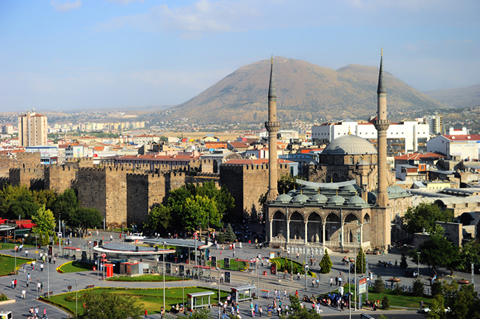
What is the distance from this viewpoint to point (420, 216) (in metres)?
57.6

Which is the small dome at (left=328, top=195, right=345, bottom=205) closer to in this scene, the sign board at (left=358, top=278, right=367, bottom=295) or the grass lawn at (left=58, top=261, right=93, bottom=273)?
the sign board at (left=358, top=278, right=367, bottom=295)

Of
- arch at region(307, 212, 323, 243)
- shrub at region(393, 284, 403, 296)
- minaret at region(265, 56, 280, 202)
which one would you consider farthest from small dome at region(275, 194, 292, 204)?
shrub at region(393, 284, 403, 296)

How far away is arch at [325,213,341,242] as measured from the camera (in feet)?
186

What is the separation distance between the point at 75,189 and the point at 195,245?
32.6 m

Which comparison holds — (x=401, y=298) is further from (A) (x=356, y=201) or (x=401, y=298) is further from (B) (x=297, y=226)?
(B) (x=297, y=226)

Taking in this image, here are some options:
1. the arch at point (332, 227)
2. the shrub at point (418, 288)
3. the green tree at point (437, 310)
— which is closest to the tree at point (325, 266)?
the shrub at point (418, 288)

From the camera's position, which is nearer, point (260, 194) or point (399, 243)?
point (399, 243)

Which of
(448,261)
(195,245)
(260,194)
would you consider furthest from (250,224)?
(448,261)

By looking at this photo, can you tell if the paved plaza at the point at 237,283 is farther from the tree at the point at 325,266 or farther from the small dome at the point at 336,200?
the small dome at the point at 336,200

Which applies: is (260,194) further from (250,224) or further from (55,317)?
(55,317)

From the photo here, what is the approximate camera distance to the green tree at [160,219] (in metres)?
64.4

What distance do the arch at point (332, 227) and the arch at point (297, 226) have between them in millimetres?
2146

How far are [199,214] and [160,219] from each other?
477 centimetres

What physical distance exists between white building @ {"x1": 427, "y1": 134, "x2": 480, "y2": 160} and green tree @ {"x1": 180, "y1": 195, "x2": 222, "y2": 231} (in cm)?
6799
